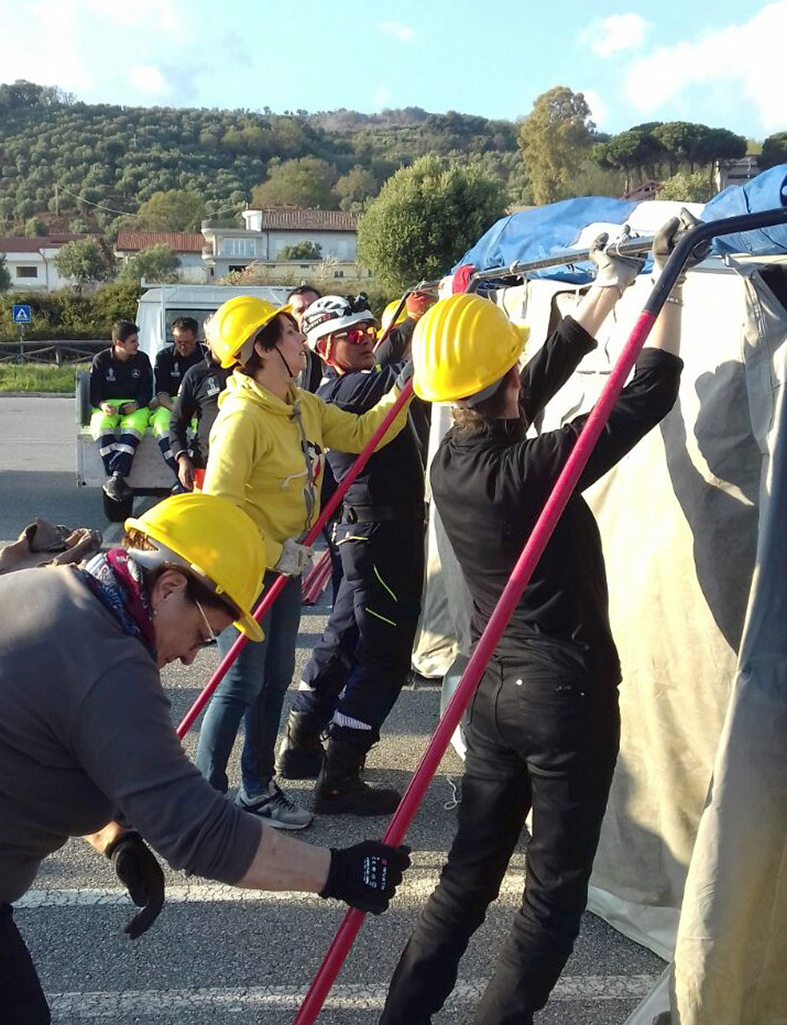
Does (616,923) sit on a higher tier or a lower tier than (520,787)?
lower

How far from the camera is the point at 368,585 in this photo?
4480 mm

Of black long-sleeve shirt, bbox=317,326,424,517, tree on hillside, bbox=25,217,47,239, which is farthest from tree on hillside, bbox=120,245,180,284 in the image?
black long-sleeve shirt, bbox=317,326,424,517

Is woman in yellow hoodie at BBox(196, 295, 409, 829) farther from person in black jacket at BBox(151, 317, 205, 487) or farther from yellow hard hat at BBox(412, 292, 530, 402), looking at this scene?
person in black jacket at BBox(151, 317, 205, 487)

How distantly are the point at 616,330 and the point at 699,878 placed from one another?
198 centimetres

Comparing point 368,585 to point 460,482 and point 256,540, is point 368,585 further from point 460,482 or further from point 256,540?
point 256,540

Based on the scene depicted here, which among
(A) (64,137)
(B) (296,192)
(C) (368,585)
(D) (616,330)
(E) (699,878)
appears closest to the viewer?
(E) (699,878)

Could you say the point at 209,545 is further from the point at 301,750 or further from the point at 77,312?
the point at 77,312

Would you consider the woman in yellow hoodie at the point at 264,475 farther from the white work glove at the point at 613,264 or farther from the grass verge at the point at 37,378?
the grass verge at the point at 37,378

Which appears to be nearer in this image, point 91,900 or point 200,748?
point 91,900

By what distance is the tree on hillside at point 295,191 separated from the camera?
96088mm

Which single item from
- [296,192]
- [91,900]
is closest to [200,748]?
[91,900]

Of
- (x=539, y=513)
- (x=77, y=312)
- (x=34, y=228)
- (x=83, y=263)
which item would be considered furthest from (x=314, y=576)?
(x=34, y=228)

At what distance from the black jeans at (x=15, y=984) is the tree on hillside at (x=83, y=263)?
215 ft

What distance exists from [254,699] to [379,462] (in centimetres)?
117
